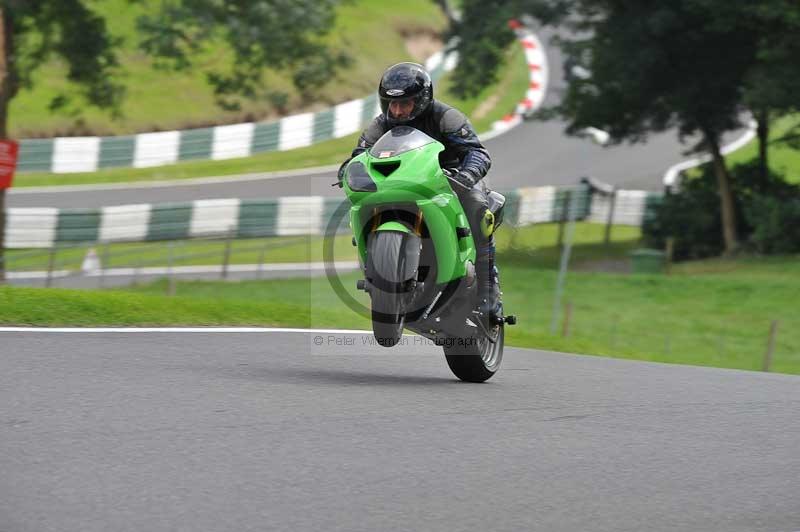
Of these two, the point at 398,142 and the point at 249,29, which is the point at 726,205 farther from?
the point at 398,142

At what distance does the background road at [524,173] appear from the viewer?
31.4m

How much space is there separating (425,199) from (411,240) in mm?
313

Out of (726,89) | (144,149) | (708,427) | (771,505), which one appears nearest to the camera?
(771,505)

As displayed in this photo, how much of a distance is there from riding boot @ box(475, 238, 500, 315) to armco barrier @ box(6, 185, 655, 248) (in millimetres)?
16934

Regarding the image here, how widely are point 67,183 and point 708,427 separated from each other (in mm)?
27789

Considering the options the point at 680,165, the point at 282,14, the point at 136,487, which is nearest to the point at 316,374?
the point at 136,487

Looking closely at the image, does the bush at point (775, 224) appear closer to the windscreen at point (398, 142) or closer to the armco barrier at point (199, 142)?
the armco barrier at point (199, 142)

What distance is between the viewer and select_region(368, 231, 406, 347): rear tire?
23.7 ft

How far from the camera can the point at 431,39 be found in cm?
4666

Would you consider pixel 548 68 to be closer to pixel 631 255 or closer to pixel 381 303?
pixel 631 255

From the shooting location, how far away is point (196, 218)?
92.9 feet

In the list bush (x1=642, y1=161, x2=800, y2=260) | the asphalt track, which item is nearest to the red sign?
the asphalt track

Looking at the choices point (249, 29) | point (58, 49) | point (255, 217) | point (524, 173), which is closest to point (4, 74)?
point (58, 49)

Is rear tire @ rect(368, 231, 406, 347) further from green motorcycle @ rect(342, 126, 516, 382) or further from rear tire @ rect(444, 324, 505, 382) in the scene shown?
rear tire @ rect(444, 324, 505, 382)
